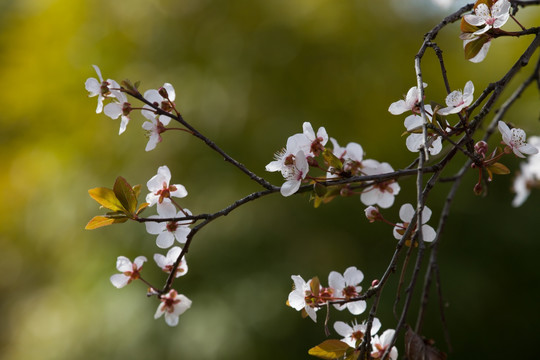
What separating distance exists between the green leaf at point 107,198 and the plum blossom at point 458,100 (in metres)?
0.38

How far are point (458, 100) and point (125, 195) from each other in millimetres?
390

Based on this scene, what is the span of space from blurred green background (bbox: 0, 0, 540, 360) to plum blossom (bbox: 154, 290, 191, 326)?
47.7 inches

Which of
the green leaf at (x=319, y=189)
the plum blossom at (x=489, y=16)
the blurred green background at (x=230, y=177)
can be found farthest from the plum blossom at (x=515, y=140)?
the blurred green background at (x=230, y=177)

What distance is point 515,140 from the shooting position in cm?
60

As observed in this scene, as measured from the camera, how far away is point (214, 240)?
89.2 inches

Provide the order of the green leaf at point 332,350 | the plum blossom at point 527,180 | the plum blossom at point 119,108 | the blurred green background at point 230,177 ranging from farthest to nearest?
the blurred green background at point 230,177 < the plum blossom at point 527,180 < the plum blossom at point 119,108 < the green leaf at point 332,350

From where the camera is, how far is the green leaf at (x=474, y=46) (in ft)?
2.03

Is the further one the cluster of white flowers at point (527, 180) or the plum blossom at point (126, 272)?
the cluster of white flowers at point (527, 180)

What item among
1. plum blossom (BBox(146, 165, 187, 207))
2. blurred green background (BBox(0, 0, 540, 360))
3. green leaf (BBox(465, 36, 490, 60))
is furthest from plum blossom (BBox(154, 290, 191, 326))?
blurred green background (BBox(0, 0, 540, 360))

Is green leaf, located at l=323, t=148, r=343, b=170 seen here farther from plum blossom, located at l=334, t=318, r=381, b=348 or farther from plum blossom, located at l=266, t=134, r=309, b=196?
plum blossom, located at l=334, t=318, r=381, b=348

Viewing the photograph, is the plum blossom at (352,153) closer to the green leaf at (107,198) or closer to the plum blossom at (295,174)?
the plum blossom at (295,174)

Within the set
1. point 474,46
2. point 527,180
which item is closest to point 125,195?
point 474,46

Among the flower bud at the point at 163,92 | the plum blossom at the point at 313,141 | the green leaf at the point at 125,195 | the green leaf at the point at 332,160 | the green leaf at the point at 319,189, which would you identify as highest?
the plum blossom at the point at 313,141

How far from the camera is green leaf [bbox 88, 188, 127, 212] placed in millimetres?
604
